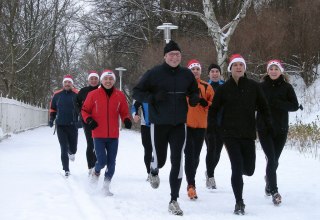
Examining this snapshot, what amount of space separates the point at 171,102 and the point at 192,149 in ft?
3.46

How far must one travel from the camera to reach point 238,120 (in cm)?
616

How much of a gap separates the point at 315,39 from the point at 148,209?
1662cm

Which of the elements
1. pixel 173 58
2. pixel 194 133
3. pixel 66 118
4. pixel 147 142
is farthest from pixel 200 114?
pixel 66 118

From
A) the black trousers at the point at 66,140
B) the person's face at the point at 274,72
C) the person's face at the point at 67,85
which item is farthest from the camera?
the person's face at the point at 67,85

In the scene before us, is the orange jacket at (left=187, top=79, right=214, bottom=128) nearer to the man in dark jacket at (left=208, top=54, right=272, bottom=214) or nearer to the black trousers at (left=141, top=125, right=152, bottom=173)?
the man in dark jacket at (left=208, top=54, right=272, bottom=214)

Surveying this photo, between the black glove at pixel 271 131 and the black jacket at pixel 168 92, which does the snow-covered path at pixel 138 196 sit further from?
the black jacket at pixel 168 92

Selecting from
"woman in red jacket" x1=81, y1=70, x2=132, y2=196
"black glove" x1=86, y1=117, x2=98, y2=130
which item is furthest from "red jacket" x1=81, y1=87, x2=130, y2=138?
"black glove" x1=86, y1=117, x2=98, y2=130

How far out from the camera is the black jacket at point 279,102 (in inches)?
269

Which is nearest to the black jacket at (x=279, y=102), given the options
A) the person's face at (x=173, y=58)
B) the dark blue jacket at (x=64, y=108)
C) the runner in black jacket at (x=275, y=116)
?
the runner in black jacket at (x=275, y=116)

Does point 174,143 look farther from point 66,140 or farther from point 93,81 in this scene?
point 66,140

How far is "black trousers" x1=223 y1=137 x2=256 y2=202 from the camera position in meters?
6.12

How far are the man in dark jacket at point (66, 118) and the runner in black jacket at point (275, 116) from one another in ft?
13.7

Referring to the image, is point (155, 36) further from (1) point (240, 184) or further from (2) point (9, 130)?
(1) point (240, 184)

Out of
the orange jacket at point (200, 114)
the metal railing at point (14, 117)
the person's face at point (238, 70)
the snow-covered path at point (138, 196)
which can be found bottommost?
the snow-covered path at point (138, 196)
